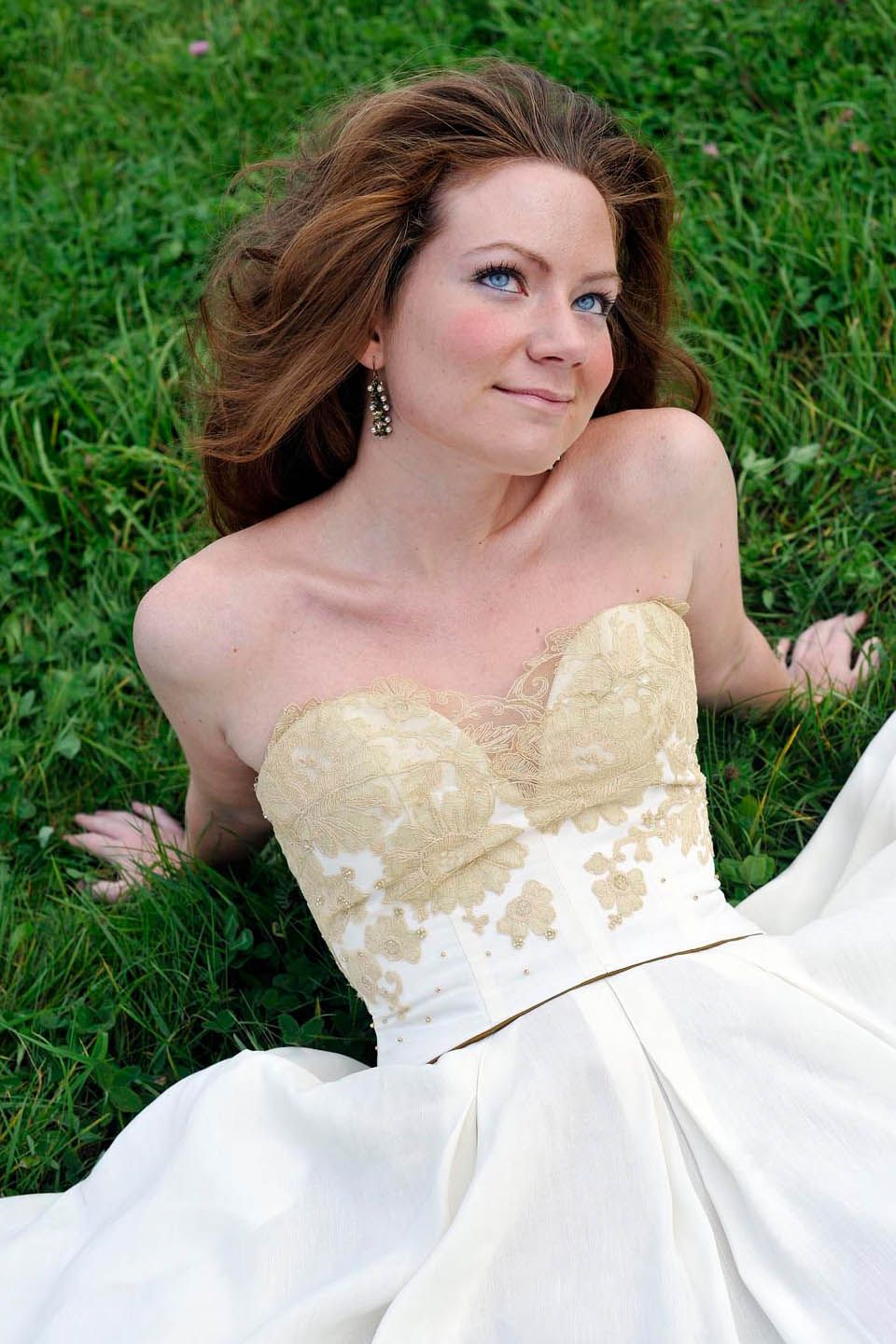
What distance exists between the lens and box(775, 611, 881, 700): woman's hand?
350 cm

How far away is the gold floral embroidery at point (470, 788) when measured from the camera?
2.55 m

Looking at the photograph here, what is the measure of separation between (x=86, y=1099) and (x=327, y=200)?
214 centimetres

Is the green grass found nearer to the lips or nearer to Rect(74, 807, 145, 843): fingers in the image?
Rect(74, 807, 145, 843): fingers

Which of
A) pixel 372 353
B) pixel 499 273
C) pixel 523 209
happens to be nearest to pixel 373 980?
pixel 372 353

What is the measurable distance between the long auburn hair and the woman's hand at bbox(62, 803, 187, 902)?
2.87ft

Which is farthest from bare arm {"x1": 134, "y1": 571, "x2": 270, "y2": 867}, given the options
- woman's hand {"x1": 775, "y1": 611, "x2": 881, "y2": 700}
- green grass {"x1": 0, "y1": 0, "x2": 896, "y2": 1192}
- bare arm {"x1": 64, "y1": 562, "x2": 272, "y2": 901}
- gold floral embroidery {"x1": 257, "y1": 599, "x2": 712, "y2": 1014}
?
woman's hand {"x1": 775, "y1": 611, "x2": 881, "y2": 700}

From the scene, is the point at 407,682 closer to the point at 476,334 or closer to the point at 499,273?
the point at 476,334

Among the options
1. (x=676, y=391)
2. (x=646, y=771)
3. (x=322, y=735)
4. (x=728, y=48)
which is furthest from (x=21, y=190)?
(x=646, y=771)

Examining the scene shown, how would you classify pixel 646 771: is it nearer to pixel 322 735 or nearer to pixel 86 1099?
pixel 322 735

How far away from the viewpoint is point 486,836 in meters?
2.56

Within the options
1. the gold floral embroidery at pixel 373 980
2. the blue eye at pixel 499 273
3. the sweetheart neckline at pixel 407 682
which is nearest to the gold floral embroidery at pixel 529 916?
the gold floral embroidery at pixel 373 980

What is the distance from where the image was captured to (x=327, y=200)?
8.86 feet

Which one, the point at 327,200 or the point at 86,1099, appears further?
the point at 86,1099

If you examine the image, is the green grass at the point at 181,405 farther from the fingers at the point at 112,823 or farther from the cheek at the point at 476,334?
the cheek at the point at 476,334
